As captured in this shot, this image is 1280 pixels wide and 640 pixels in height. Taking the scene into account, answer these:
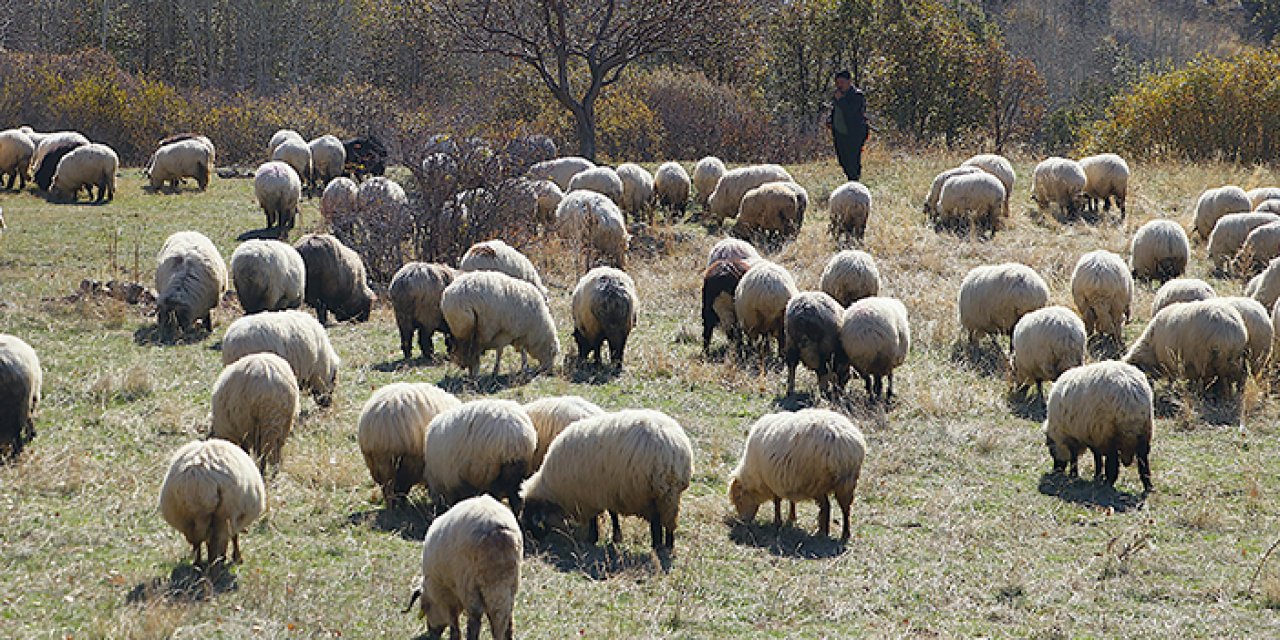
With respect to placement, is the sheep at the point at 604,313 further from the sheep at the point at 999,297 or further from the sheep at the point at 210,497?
the sheep at the point at 210,497

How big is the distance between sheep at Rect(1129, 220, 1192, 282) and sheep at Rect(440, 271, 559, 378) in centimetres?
Result: 816

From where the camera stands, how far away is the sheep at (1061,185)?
65.7ft

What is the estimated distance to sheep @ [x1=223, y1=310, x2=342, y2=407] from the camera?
32.9 ft

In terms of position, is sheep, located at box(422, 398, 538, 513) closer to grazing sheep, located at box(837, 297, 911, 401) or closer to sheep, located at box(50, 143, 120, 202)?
grazing sheep, located at box(837, 297, 911, 401)

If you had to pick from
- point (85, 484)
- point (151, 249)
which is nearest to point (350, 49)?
point (151, 249)

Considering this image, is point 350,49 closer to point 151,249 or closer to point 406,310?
point 151,249

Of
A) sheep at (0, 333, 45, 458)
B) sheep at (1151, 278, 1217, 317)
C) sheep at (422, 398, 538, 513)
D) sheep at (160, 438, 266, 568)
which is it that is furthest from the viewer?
sheep at (1151, 278, 1217, 317)

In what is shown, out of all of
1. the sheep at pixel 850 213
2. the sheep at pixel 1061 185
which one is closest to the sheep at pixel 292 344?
the sheep at pixel 850 213

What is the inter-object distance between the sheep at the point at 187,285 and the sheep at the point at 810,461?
23.8 ft

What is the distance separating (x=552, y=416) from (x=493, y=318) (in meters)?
2.97

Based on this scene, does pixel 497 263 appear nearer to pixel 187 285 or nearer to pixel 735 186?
pixel 187 285

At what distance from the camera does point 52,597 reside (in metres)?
6.63

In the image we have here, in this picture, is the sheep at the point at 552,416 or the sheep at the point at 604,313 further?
the sheep at the point at 604,313

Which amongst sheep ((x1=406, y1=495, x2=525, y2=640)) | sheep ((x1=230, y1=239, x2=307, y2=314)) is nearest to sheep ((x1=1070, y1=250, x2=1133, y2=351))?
sheep ((x1=230, y1=239, x2=307, y2=314))
